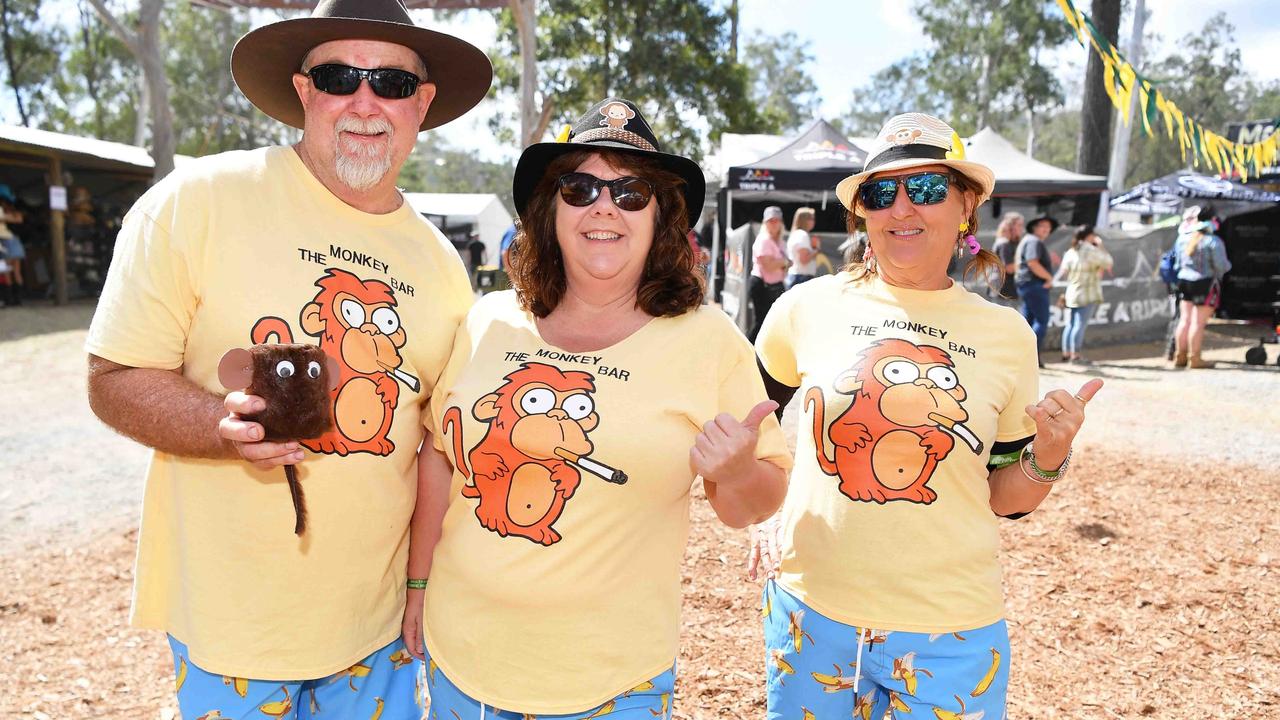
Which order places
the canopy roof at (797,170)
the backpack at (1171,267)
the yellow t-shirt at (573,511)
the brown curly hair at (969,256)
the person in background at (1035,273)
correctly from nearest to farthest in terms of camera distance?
the yellow t-shirt at (573,511)
the brown curly hair at (969,256)
the person in background at (1035,273)
the backpack at (1171,267)
the canopy roof at (797,170)

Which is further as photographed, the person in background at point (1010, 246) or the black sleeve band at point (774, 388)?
the person in background at point (1010, 246)

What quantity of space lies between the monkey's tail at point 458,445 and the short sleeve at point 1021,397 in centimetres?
137

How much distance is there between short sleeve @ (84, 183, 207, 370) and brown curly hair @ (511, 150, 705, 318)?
78 cm

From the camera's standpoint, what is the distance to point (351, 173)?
203cm

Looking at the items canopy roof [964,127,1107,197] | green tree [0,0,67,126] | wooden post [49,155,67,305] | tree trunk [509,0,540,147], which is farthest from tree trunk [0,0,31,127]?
canopy roof [964,127,1107,197]

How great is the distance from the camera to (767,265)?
10.4m

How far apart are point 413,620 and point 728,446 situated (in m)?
1.06

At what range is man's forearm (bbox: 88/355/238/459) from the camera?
171cm

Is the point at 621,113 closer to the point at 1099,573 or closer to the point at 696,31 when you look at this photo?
the point at 1099,573

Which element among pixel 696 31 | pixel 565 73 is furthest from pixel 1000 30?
pixel 565 73

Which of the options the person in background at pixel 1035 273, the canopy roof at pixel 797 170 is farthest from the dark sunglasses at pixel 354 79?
the canopy roof at pixel 797 170

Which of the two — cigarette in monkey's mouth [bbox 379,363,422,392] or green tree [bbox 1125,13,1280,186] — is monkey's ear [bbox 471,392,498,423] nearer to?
cigarette in monkey's mouth [bbox 379,363,422,392]

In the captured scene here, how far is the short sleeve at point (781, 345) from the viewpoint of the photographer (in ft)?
7.76

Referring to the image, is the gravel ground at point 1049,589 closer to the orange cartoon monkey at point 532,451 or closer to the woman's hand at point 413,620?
the woman's hand at point 413,620
